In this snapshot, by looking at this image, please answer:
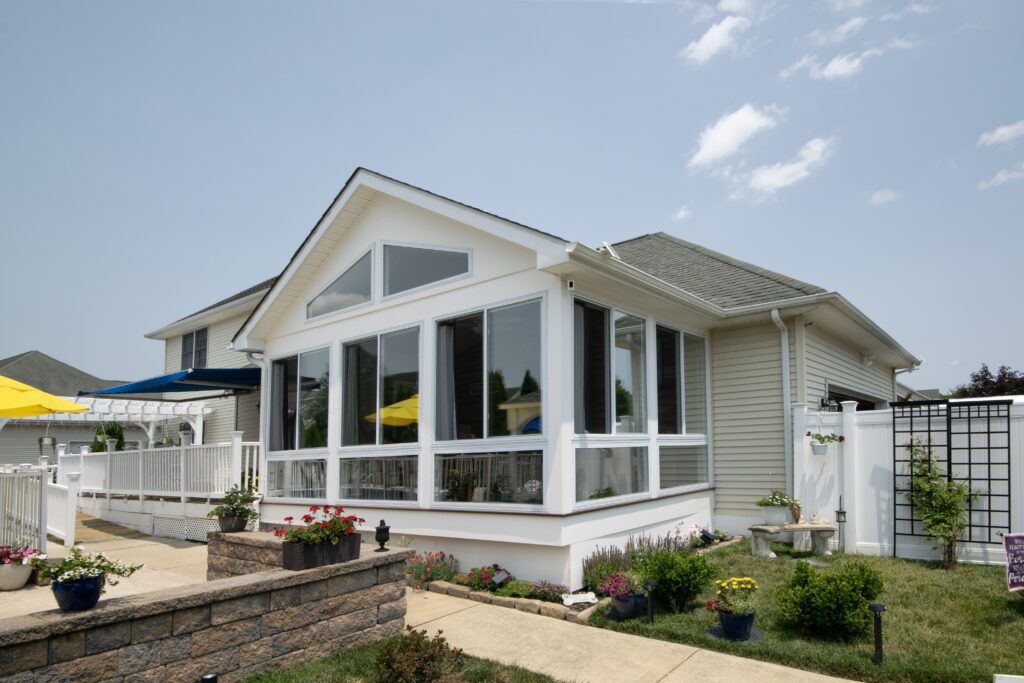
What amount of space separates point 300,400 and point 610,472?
529cm

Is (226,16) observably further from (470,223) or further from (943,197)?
(943,197)

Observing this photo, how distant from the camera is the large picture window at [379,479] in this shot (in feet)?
27.2

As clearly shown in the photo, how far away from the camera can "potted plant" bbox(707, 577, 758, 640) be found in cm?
528

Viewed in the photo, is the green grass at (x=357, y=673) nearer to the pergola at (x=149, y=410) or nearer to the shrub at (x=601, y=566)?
the shrub at (x=601, y=566)

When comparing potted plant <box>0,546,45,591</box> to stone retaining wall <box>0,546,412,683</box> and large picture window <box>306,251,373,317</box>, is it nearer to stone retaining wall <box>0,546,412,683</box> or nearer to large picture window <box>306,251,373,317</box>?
stone retaining wall <box>0,546,412,683</box>

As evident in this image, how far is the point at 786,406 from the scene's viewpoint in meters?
9.19

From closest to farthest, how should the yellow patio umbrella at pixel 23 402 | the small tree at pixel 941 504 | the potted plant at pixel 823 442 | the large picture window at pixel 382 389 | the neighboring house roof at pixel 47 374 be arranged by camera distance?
1. the small tree at pixel 941 504
2. the yellow patio umbrella at pixel 23 402
3. the large picture window at pixel 382 389
4. the potted plant at pixel 823 442
5. the neighboring house roof at pixel 47 374

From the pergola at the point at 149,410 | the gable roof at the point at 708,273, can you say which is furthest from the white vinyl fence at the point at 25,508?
the gable roof at the point at 708,273

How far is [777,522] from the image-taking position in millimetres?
→ 8508

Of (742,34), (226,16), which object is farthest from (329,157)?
(742,34)

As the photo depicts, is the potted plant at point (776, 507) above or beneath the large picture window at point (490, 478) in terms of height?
beneath

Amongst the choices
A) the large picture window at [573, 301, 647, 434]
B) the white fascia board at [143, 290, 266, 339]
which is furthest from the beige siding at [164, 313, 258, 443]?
the large picture window at [573, 301, 647, 434]

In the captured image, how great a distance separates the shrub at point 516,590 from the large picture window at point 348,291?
4545mm

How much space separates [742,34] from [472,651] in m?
8.68
